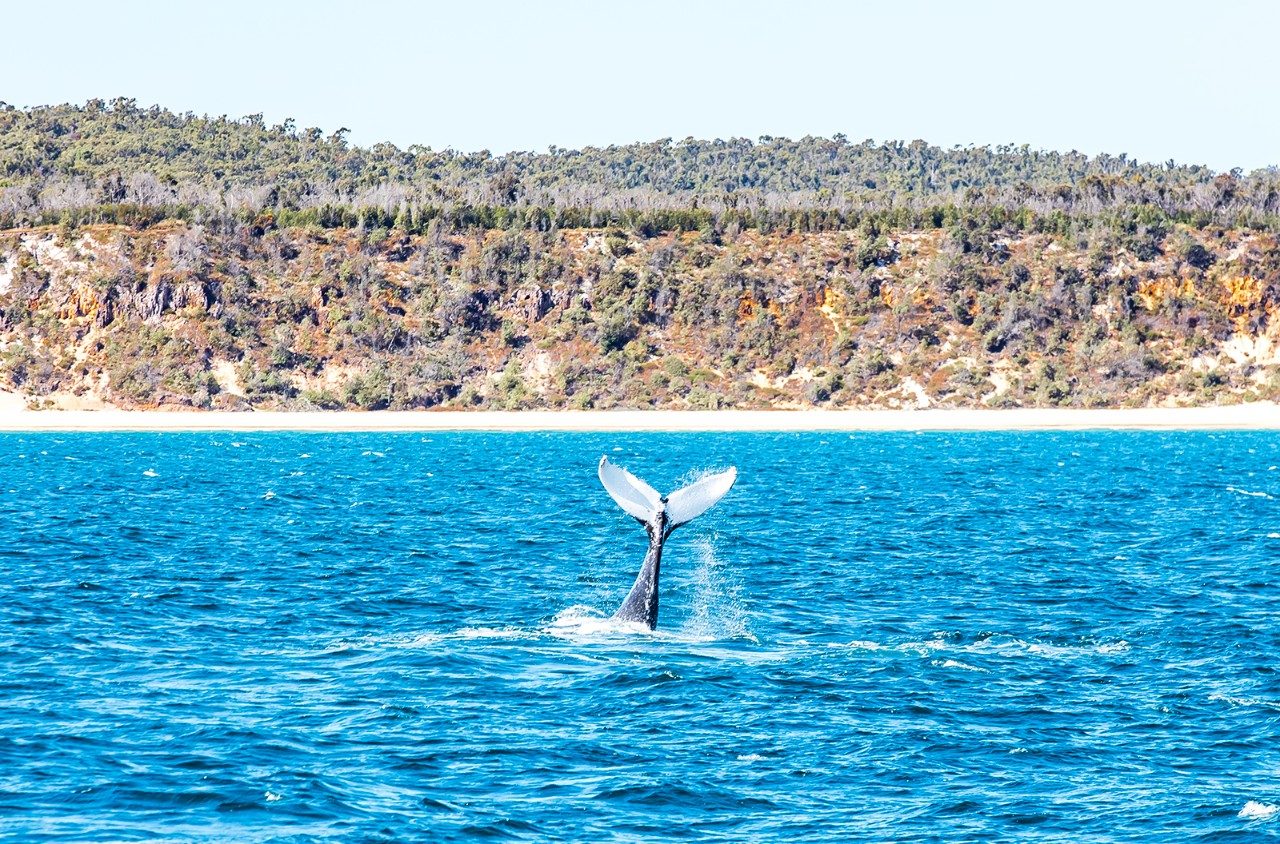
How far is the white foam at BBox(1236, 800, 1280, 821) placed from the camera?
17.5m

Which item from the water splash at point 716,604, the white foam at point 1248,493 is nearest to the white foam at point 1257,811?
the water splash at point 716,604

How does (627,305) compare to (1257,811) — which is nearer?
(1257,811)

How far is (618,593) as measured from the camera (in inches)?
1367

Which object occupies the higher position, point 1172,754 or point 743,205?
point 743,205

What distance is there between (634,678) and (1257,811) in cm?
945

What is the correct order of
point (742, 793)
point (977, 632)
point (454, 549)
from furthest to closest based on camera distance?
point (454, 549), point (977, 632), point (742, 793)

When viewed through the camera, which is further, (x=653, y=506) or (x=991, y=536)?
(x=991, y=536)

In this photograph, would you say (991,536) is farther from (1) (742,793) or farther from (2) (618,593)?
(1) (742,793)

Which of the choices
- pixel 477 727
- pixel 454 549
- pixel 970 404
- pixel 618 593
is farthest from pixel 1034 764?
pixel 970 404

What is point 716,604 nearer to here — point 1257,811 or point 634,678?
point 634,678

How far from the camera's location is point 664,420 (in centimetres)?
11219

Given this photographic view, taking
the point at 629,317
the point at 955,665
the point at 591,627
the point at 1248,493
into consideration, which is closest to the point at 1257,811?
the point at 955,665

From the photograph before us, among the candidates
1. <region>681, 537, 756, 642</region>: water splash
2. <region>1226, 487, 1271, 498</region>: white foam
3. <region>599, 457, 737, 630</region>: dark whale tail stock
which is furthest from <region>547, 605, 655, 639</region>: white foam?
<region>1226, 487, 1271, 498</region>: white foam

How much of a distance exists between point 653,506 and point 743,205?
134930 millimetres
